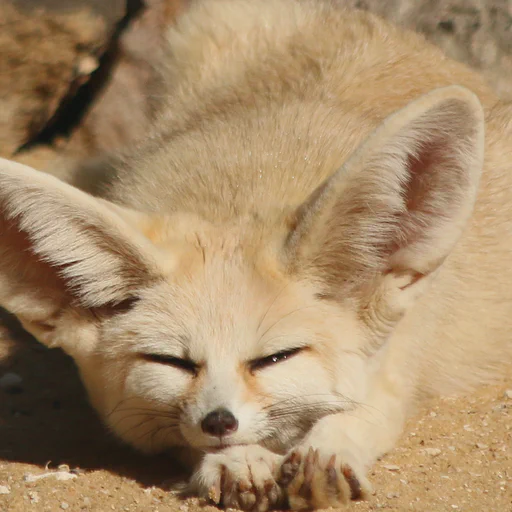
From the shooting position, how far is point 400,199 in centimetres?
344

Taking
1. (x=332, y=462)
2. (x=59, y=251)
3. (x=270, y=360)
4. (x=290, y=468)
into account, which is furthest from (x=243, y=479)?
(x=59, y=251)

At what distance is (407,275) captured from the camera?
11.7ft

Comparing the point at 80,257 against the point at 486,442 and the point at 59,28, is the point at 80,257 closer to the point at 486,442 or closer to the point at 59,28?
the point at 486,442

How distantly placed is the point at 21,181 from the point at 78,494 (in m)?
1.07

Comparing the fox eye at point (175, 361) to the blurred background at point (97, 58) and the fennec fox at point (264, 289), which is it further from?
the blurred background at point (97, 58)

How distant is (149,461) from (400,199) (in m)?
1.40

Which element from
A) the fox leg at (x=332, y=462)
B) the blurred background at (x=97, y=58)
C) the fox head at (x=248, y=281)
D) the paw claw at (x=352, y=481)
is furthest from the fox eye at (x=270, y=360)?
the blurred background at (x=97, y=58)

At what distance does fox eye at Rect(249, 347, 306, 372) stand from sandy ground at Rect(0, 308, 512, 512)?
485 millimetres

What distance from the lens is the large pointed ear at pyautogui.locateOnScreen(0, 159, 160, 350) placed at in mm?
3338

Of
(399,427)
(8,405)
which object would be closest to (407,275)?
(399,427)

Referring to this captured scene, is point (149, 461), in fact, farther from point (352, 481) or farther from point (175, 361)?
point (352, 481)

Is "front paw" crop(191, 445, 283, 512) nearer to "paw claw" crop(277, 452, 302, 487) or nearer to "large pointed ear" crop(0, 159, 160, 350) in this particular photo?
"paw claw" crop(277, 452, 302, 487)

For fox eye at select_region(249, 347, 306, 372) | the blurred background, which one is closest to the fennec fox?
fox eye at select_region(249, 347, 306, 372)

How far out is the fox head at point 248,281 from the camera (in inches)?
128
